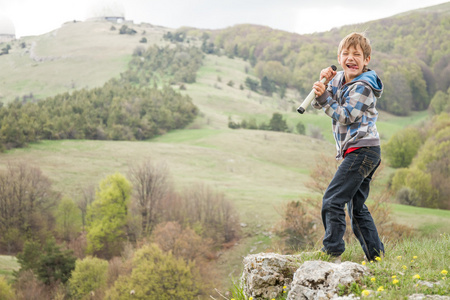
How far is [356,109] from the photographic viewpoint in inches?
184

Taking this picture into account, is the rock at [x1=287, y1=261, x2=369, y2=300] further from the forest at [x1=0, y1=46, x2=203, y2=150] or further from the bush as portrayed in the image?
the forest at [x1=0, y1=46, x2=203, y2=150]

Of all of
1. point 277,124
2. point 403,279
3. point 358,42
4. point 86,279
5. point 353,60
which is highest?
point 358,42

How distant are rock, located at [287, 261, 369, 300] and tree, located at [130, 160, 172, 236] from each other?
4243cm

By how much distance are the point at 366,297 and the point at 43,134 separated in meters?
77.5

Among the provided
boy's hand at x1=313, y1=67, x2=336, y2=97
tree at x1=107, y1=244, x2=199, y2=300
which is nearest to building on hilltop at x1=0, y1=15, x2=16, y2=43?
tree at x1=107, y1=244, x2=199, y2=300

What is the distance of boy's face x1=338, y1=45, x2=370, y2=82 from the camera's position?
4914 millimetres

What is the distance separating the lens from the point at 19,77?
129000 mm

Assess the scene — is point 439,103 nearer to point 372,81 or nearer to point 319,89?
point 372,81

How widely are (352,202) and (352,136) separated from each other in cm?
90

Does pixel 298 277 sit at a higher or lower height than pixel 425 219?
higher

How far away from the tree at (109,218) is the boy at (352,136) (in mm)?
40599

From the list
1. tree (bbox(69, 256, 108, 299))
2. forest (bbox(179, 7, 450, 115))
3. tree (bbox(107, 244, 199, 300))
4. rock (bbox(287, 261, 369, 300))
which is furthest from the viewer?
forest (bbox(179, 7, 450, 115))

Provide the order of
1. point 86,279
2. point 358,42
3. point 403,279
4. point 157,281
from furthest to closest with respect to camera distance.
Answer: point 86,279
point 157,281
point 358,42
point 403,279

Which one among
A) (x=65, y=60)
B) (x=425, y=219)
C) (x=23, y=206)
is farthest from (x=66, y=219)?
(x=65, y=60)
